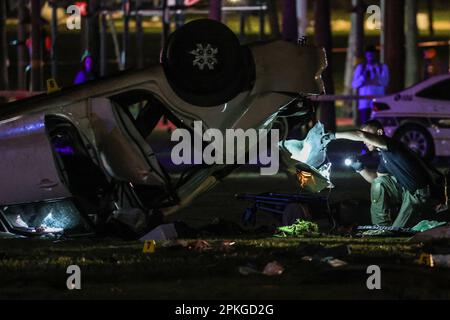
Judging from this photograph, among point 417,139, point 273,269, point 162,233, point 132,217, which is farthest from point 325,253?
point 417,139

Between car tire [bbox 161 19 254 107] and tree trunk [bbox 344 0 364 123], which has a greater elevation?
car tire [bbox 161 19 254 107]

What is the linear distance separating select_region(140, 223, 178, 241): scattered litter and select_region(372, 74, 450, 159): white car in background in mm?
12004

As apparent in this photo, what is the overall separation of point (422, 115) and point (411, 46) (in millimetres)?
15675

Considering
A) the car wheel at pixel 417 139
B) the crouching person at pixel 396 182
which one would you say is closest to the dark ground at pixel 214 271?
the crouching person at pixel 396 182

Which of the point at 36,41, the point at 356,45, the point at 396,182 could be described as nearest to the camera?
the point at 396,182

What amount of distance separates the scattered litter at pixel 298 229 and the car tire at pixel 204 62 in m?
1.36

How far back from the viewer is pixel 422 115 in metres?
23.3

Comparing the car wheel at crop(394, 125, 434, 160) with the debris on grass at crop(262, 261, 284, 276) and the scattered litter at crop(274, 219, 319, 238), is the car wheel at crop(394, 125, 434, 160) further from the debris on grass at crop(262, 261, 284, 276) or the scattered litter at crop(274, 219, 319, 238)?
the debris on grass at crop(262, 261, 284, 276)

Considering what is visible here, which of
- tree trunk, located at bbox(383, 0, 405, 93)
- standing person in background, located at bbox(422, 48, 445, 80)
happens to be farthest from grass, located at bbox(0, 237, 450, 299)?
standing person in background, located at bbox(422, 48, 445, 80)

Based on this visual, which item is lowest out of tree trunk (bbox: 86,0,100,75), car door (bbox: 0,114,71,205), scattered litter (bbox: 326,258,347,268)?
tree trunk (bbox: 86,0,100,75)

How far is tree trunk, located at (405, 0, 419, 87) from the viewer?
38000 mm

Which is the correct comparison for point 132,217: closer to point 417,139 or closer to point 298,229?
point 298,229

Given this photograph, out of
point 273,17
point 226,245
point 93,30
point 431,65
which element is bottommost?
point 431,65

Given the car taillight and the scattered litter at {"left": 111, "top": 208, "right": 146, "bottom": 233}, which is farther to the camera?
the car taillight
